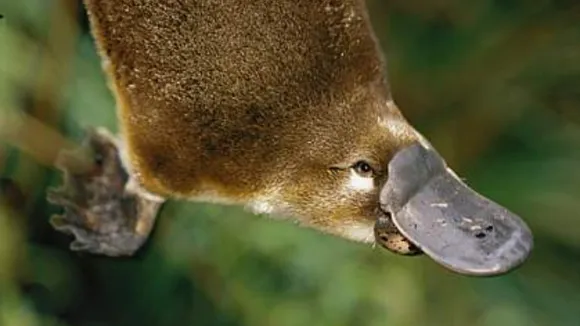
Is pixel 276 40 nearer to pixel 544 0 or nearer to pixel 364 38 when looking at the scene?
pixel 364 38

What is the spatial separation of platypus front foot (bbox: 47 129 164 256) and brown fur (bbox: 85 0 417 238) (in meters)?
0.27

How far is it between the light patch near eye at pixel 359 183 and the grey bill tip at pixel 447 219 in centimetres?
1

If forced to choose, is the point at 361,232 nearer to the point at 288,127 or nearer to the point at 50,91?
the point at 288,127

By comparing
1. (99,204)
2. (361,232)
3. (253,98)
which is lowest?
(99,204)

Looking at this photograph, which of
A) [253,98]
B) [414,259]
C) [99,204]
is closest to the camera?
[253,98]

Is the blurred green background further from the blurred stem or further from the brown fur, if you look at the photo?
the brown fur

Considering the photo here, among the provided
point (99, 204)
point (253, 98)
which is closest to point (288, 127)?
point (253, 98)

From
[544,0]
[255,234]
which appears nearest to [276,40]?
[255,234]

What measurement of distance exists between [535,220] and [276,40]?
2.85 feet

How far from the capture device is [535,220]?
182cm

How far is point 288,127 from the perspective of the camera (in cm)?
109

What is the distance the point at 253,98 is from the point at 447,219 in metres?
0.18

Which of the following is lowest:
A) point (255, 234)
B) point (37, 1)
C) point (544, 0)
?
point (255, 234)

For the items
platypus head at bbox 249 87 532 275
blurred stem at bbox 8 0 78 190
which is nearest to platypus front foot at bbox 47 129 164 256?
blurred stem at bbox 8 0 78 190
